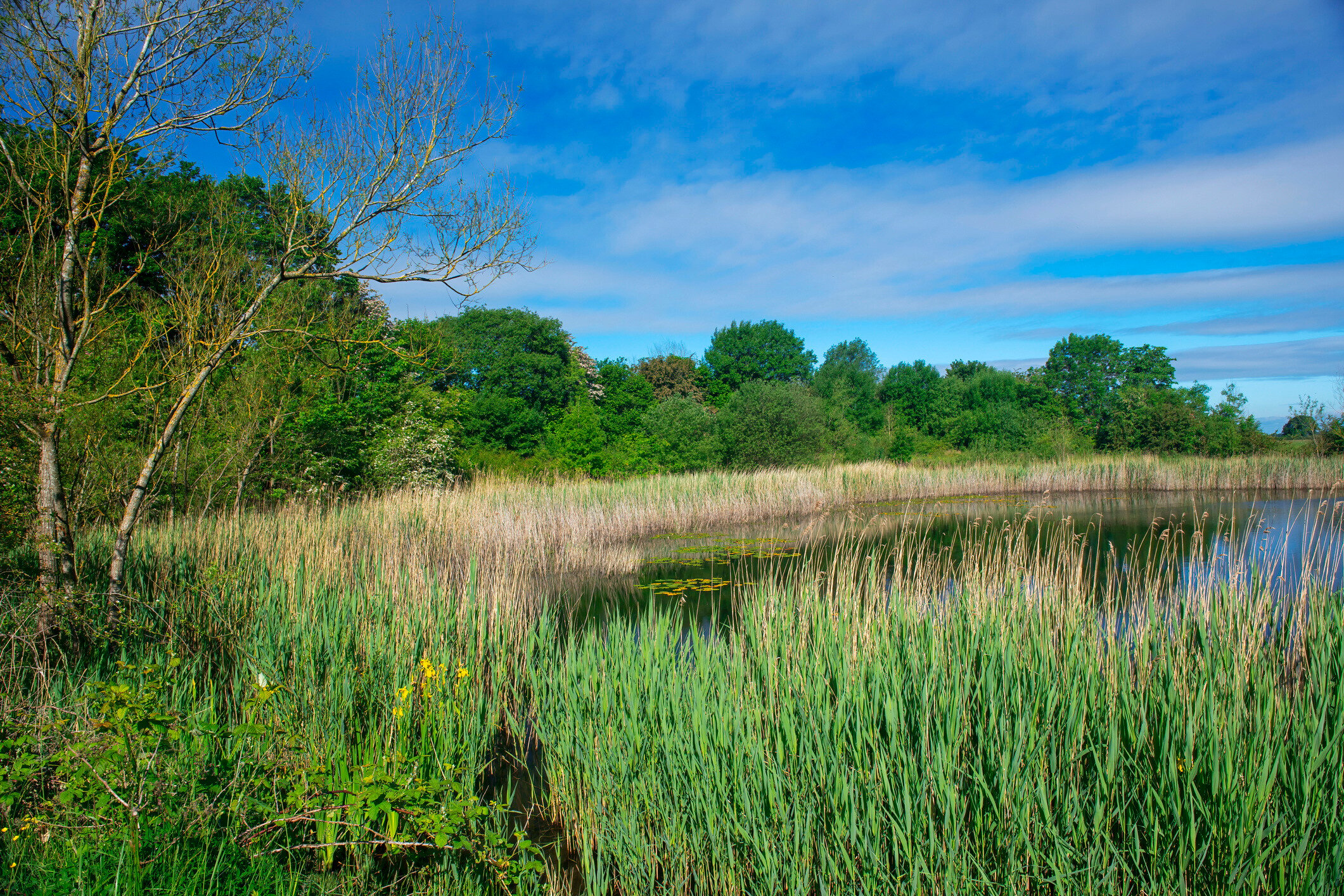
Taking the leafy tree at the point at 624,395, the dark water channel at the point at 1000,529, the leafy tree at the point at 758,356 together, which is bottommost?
the dark water channel at the point at 1000,529

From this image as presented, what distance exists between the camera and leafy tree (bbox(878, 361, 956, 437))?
33.1 m

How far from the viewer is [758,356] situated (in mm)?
37156

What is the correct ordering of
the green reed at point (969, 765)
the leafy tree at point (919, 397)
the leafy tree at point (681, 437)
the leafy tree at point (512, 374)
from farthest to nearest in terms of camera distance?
the leafy tree at point (919, 397)
the leafy tree at point (512, 374)
the leafy tree at point (681, 437)
the green reed at point (969, 765)

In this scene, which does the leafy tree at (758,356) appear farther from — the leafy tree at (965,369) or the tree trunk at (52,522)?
the tree trunk at (52,522)

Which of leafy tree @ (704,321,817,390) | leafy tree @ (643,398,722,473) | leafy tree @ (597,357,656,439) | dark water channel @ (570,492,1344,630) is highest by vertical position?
leafy tree @ (704,321,817,390)

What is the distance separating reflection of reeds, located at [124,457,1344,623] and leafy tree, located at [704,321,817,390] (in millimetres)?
17266

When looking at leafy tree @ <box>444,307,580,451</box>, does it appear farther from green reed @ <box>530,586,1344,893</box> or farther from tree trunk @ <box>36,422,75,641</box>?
green reed @ <box>530,586,1344,893</box>

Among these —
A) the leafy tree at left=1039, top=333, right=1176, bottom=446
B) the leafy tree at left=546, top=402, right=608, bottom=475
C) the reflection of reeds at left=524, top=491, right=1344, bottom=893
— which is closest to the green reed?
the reflection of reeds at left=524, top=491, right=1344, bottom=893

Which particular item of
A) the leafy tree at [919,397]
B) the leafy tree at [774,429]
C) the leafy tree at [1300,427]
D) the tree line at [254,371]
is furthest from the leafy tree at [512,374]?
the leafy tree at [1300,427]

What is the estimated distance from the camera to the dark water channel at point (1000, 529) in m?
4.59

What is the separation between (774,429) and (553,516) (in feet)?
45.9

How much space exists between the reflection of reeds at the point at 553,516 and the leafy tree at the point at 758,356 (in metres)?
17.3

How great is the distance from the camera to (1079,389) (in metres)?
35.2

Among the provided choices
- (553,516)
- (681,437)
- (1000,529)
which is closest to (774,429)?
(681,437)
